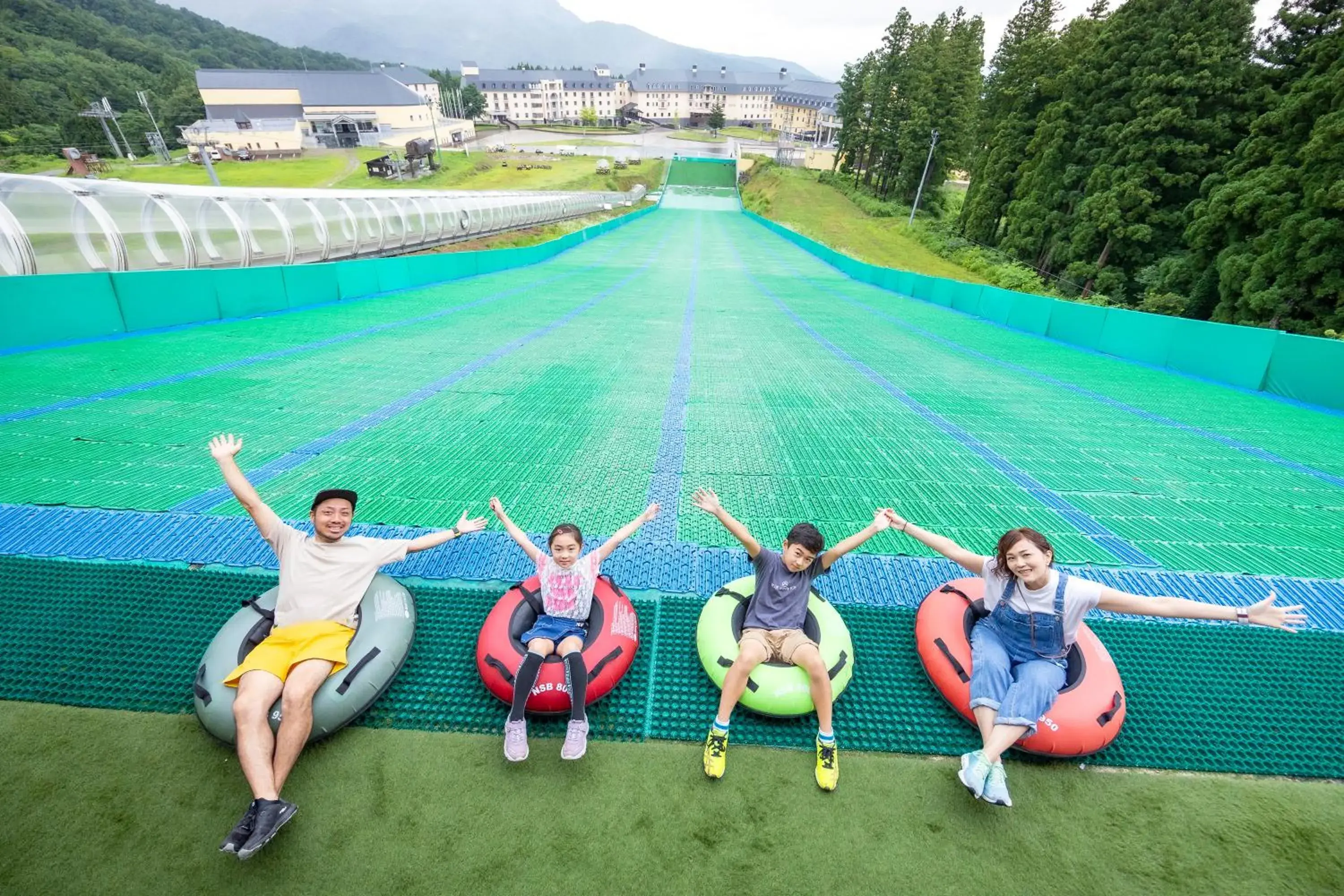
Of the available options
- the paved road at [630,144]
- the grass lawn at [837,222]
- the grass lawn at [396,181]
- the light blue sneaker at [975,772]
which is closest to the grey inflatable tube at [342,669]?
the light blue sneaker at [975,772]

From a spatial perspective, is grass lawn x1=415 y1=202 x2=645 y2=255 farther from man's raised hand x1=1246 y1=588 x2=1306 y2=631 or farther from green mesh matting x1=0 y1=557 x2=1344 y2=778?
man's raised hand x1=1246 y1=588 x2=1306 y2=631

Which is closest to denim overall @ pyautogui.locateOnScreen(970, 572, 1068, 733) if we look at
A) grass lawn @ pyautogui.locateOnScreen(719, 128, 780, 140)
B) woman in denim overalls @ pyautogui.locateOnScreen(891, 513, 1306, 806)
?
woman in denim overalls @ pyautogui.locateOnScreen(891, 513, 1306, 806)

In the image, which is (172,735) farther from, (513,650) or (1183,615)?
(1183,615)

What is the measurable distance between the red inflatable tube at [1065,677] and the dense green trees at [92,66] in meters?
73.8

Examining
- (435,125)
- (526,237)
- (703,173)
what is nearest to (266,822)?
(526,237)

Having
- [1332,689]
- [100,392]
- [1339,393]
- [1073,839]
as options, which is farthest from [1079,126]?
[100,392]

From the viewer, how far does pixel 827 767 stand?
270cm

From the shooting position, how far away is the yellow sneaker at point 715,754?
2.68m

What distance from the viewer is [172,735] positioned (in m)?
2.74

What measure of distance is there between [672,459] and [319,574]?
3273 millimetres

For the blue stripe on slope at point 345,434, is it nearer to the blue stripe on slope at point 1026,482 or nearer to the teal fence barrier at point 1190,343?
the blue stripe on slope at point 1026,482

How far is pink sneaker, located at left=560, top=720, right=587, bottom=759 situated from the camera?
2.69 meters

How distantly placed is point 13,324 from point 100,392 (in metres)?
3.01

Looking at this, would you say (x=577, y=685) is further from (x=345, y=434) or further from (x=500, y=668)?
(x=345, y=434)
